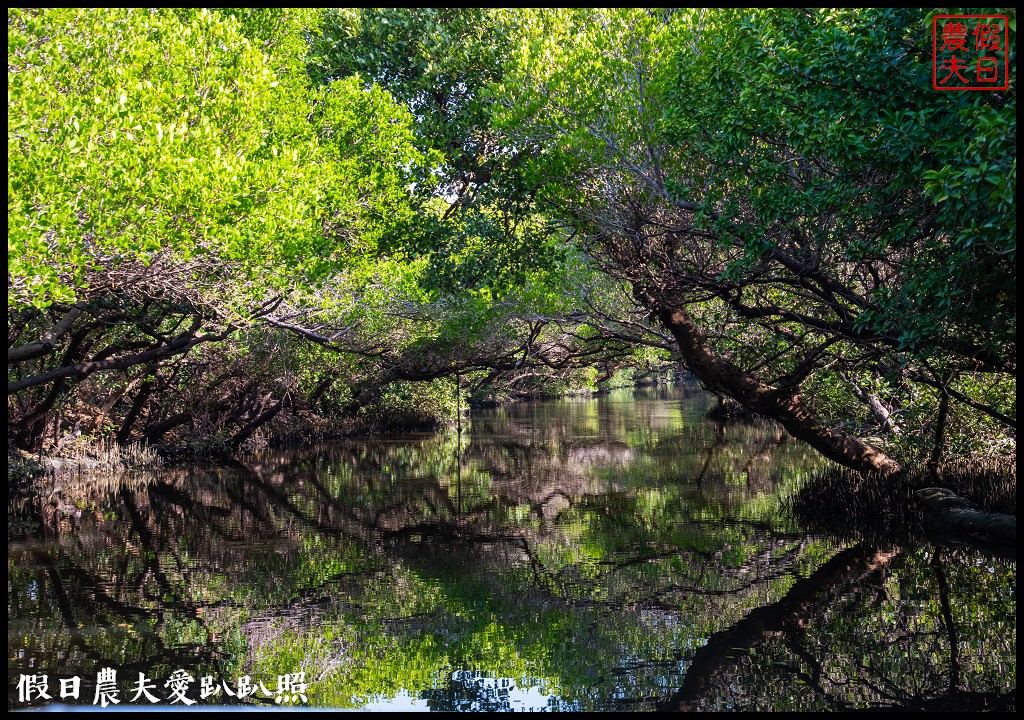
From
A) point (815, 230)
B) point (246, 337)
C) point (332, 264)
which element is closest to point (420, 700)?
point (815, 230)

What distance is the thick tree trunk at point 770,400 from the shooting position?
1566 centimetres

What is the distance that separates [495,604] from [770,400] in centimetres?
778

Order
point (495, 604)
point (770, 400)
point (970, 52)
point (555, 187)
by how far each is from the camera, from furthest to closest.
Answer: point (770, 400)
point (555, 187)
point (495, 604)
point (970, 52)

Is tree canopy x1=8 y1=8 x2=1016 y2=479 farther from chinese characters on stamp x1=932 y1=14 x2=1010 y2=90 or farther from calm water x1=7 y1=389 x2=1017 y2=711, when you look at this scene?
calm water x1=7 y1=389 x2=1017 y2=711

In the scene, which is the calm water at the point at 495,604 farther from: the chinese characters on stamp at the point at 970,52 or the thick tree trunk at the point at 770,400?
the chinese characters on stamp at the point at 970,52

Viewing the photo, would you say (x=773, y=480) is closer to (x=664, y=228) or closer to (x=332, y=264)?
(x=664, y=228)

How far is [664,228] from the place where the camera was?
1405cm

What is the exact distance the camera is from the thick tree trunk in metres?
15.7

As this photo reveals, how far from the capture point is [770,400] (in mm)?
15656

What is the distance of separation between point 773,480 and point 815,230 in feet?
35.0

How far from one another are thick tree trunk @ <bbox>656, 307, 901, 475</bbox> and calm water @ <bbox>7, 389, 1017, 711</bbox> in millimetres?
1721

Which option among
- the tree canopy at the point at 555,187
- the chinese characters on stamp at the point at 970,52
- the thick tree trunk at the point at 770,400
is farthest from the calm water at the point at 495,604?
the chinese characters on stamp at the point at 970,52

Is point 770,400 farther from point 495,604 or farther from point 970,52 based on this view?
point 970,52

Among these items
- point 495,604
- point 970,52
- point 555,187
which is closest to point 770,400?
point 555,187
